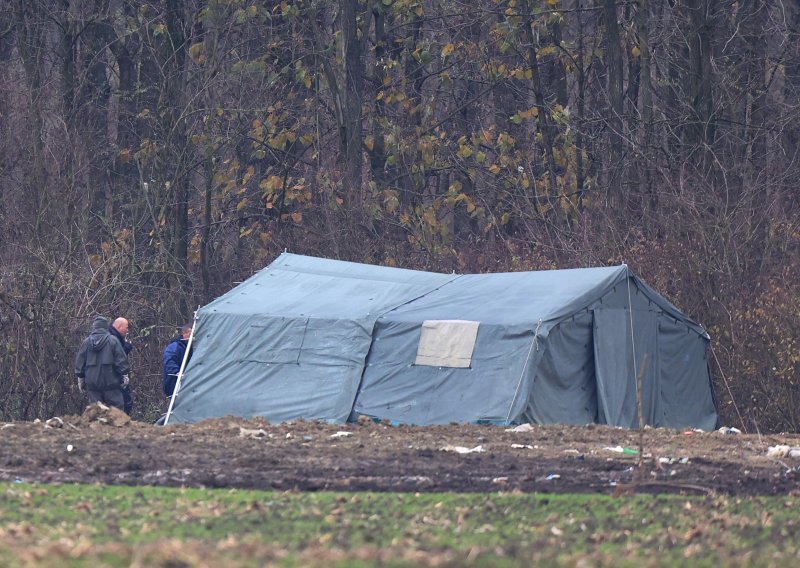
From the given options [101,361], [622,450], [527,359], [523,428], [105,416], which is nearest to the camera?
[622,450]

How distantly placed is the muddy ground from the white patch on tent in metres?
1.13

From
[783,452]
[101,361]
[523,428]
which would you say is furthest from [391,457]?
[101,361]

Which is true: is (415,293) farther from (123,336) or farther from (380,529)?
(380,529)

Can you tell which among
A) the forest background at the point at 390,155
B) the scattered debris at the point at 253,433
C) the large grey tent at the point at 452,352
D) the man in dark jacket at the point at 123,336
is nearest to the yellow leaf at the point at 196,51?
the forest background at the point at 390,155

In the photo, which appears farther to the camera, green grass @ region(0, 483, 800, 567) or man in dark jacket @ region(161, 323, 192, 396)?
Result: man in dark jacket @ region(161, 323, 192, 396)

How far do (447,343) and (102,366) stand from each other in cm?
461

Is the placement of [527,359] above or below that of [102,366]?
above

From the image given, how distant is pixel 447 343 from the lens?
56.5 feet

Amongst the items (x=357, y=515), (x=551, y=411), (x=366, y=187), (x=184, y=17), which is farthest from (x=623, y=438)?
(x=184, y=17)

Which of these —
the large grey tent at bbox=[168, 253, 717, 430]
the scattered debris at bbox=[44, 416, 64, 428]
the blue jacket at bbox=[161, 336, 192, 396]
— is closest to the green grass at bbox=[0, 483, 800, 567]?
the scattered debris at bbox=[44, 416, 64, 428]

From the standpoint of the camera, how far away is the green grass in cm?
685

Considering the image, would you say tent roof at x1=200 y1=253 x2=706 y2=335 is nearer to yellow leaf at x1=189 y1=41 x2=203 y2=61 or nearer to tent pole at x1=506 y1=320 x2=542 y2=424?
tent pole at x1=506 y1=320 x2=542 y2=424

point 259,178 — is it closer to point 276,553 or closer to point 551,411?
point 551,411

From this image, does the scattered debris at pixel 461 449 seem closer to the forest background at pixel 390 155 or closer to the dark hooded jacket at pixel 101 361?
the dark hooded jacket at pixel 101 361
